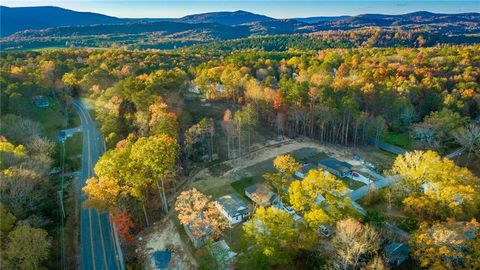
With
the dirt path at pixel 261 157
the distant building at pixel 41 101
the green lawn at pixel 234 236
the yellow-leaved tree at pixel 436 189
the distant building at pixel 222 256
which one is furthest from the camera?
the distant building at pixel 41 101

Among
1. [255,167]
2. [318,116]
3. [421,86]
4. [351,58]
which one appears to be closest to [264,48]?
[351,58]

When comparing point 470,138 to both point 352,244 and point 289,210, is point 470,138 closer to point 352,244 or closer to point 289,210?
point 289,210

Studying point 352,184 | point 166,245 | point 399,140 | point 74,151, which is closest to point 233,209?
point 166,245

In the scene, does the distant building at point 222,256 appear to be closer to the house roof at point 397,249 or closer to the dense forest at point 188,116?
the dense forest at point 188,116

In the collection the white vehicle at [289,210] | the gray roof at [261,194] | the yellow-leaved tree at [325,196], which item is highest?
the yellow-leaved tree at [325,196]

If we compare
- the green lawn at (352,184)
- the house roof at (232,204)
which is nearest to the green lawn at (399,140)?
the green lawn at (352,184)

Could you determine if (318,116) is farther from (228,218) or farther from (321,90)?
(228,218)
